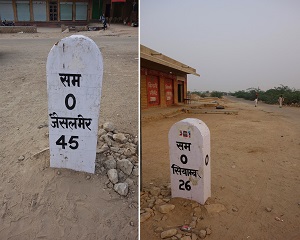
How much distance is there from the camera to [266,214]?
10.0ft

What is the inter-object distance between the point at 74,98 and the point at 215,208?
165 centimetres

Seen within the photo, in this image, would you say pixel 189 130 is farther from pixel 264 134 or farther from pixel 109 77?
pixel 264 134

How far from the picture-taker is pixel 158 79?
39.8 ft

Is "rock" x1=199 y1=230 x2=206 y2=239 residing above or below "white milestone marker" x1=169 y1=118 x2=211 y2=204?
below

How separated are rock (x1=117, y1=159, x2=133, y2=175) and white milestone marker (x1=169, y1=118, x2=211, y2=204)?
1.39 feet

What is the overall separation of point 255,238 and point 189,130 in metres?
1.06

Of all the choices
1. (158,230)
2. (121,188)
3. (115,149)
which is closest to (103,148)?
(115,149)

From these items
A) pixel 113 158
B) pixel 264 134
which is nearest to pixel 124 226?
pixel 113 158

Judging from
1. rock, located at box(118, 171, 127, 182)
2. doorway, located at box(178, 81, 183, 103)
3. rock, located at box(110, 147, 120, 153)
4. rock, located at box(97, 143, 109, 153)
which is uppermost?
rock, located at box(97, 143, 109, 153)

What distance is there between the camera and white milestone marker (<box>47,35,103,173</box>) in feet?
8.77

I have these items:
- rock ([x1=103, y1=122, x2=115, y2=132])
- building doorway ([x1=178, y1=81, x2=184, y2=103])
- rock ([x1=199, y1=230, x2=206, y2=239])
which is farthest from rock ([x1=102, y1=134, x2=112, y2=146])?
building doorway ([x1=178, y1=81, x2=184, y2=103])

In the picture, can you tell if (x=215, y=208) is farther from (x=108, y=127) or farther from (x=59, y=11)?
(x=59, y=11)

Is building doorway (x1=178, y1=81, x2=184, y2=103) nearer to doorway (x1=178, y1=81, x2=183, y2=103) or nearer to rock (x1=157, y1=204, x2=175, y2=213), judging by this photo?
doorway (x1=178, y1=81, x2=183, y2=103)

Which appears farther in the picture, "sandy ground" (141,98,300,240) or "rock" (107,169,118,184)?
"rock" (107,169,118,184)
